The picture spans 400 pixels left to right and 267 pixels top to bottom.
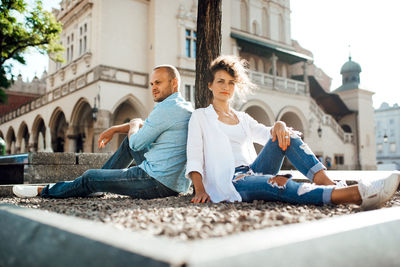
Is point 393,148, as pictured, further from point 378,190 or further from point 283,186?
point 378,190

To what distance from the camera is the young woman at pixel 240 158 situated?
2434 mm

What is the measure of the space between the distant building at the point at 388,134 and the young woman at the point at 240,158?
6148 centimetres

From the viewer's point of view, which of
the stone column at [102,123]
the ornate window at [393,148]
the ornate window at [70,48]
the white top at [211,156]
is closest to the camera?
the white top at [211,156]

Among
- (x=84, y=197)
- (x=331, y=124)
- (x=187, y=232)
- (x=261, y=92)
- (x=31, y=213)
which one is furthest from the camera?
(x=331, y=124)

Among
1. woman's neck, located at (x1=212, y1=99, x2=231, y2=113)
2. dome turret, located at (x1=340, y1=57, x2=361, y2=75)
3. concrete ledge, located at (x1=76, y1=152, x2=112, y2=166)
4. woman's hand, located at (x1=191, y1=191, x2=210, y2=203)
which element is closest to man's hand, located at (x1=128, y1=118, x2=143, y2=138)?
woman's neck, located at (x1=212, y1=99, x2=231, y2=113)

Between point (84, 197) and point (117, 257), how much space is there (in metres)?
2.68

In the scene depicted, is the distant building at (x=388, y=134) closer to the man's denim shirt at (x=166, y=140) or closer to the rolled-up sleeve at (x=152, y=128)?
the man's denim shirt at (x=166, y=140)

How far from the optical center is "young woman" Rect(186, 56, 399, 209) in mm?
2434

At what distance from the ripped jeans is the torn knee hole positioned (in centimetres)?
2

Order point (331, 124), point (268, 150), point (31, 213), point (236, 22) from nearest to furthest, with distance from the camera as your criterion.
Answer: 1. point (31, 213)
2. point (268, 150)
3. point (236, 22)
4. point (331, 124)

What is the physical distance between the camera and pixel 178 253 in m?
0.91

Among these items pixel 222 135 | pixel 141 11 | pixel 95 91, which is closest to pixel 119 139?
pixel 95 91

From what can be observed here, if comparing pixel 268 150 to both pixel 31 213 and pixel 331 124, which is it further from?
pixel 331 124

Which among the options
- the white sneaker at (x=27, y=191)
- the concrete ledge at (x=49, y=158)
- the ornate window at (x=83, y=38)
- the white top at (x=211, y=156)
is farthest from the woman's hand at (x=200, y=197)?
the ornate window at (x=83, y=38)
